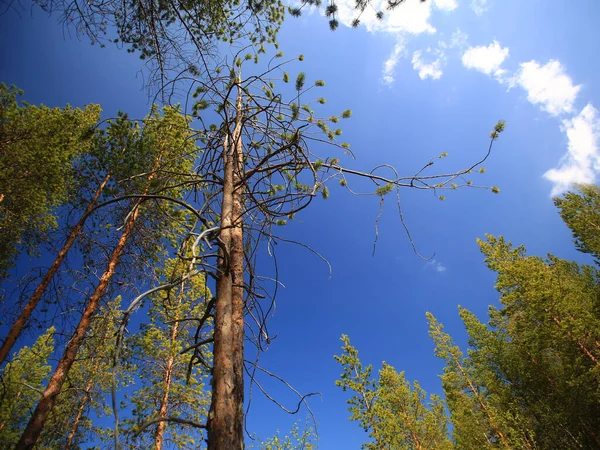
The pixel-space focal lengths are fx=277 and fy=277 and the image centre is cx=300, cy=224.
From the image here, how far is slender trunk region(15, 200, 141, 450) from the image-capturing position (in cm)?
471

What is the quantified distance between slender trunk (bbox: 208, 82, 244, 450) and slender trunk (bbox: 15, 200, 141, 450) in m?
2.55

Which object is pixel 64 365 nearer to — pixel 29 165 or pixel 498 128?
pixel 29 165

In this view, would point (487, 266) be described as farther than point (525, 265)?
Yes

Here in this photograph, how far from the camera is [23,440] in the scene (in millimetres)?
4637

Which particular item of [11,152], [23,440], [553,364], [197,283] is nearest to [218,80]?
[23,440]

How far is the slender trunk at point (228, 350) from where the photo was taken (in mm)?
1203

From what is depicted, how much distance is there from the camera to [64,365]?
17.8 ft

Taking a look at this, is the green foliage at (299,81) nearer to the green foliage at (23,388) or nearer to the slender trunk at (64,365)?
the slender trunk at (64,365)

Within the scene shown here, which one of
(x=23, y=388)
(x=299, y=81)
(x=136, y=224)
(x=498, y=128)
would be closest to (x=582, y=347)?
(x=498, y=128)

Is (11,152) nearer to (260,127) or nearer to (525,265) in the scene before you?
(260,127)

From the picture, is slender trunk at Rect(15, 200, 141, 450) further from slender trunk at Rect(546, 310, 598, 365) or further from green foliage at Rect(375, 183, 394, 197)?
slender trunk at Rect(546, 310, 598, 365)

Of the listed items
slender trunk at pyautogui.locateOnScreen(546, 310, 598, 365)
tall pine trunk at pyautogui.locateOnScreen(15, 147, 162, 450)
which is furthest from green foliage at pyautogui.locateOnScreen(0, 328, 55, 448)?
slender trunk at pyautogui.locateOnScreen(546, 310, 598, 365)

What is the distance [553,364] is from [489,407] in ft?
13.8

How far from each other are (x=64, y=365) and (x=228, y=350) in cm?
620
